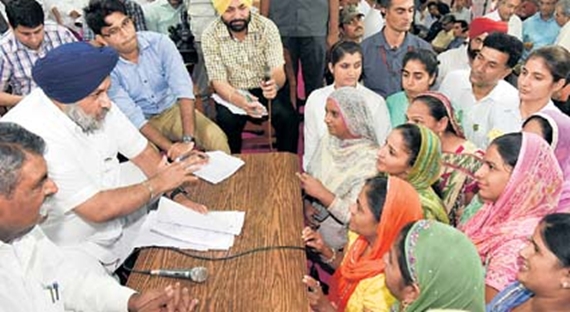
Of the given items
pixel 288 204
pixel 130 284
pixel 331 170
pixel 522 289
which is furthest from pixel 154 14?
pixel 522 289

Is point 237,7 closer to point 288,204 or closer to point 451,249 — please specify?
point 288,204

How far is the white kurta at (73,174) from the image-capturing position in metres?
2.15

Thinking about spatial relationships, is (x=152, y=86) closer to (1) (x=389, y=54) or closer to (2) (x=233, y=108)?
(2) (x=233, y=108)

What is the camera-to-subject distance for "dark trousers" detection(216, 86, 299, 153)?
12.7 ft

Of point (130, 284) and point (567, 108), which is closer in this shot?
point (130, 284)

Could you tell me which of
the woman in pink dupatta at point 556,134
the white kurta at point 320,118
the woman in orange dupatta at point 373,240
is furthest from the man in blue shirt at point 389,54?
the woman in orange dupatta at point 373,240

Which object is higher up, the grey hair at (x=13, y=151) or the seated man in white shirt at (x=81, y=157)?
the grey hair at (x=13, y=151)

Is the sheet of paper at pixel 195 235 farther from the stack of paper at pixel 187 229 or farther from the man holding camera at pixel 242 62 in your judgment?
the man holding camera at pixel 242 62

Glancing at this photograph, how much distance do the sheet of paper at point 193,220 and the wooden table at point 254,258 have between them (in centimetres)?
5

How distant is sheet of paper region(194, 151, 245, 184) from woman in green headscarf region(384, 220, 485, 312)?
1.14 meters

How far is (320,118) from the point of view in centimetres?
331

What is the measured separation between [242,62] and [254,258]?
2.07m

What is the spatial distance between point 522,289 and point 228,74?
2.53 meters

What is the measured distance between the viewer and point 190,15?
4.47 m
